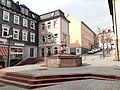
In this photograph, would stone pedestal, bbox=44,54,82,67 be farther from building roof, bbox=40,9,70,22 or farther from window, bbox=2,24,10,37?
building roof, bbox=40,9,70,22

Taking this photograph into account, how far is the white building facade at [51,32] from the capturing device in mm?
35094

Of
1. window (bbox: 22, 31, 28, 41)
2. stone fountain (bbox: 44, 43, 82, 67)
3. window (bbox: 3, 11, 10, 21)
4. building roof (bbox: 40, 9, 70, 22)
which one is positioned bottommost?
stone fountain (bbox: 44, 43, 82, 67)

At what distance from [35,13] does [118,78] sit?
3173cm

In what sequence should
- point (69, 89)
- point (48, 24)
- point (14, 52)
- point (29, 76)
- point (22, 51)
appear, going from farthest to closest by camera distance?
point (48, 24) < point (22, 51) < point (14, 52) < point (29, 76) < point (69, 89)

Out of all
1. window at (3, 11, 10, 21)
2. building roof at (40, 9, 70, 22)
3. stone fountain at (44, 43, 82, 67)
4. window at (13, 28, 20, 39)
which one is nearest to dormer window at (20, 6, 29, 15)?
window at (3, 11, 10, 21)

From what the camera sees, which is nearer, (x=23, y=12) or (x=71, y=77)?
(x=71, y=77)

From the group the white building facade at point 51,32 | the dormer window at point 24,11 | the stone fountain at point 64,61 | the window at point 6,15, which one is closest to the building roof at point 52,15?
the white building facade at point 51,32

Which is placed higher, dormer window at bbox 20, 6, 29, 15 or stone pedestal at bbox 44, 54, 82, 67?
dormer window at bbox 20, 6, 29, 15

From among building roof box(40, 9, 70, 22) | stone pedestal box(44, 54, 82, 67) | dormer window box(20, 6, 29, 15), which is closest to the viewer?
stone pedestal box(44, 54, 82, 67)

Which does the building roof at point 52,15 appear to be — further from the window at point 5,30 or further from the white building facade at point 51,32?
the window at point 5,30

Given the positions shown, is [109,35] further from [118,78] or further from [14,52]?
[118,78]

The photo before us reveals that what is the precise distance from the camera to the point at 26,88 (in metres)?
8.66

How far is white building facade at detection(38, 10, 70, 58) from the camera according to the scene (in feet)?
115

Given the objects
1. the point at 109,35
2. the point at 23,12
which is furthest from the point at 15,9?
the point at 109,35
